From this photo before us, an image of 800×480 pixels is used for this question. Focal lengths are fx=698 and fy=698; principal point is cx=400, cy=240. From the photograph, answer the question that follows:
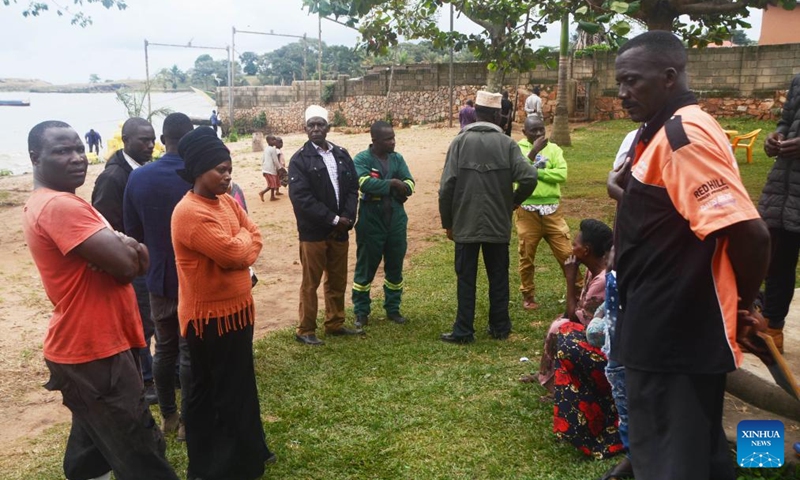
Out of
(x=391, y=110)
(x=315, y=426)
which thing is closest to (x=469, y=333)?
(x=315, y=426)

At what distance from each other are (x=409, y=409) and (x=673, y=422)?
232cm

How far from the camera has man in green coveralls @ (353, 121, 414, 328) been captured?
248 inches

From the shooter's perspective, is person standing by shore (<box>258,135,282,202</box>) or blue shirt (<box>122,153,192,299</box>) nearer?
blue shirt (<box>122,153,192,299</box>)

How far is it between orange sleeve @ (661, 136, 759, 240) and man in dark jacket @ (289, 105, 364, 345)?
152 inches

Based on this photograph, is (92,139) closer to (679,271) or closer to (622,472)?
(622,472)

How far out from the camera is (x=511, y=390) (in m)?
4.65

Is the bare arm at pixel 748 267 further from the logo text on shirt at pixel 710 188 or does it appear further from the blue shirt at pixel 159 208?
the blue shirt at pixel 159 208

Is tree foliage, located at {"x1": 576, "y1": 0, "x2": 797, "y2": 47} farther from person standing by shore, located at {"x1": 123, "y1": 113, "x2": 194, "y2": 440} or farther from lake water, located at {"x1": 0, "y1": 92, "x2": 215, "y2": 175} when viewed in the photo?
lake water, located at {"x1": 0, "y1": 92, "x2": 215, "y2": 175}

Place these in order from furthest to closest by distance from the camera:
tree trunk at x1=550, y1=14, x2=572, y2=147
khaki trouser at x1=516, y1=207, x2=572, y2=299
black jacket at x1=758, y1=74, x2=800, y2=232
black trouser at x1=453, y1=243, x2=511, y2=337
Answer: tree trunk at x1=550, y1=14, x2=572, y2=147, khaki trouser at x1=516, y1=207, x2=572, y2=299, black trouser at x1=453, y1=243, x2=511, y2=337, black jacket at x1=758, y1=74, x2=800, y2=232

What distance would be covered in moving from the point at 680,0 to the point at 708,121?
19.6 ft

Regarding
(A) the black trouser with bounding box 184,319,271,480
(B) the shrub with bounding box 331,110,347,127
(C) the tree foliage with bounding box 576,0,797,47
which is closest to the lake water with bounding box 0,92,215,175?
(B) the shrub with bounding box 331,110,347,127

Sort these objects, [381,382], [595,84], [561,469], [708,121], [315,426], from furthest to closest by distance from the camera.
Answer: [595,84] → [381,382] → [315,426] → [561,469] → [708,121]

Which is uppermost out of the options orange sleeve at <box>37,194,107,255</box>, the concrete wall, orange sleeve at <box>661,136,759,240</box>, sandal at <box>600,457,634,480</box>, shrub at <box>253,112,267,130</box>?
the concrete wall

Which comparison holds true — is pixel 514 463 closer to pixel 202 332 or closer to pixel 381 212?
pixel 202 332
